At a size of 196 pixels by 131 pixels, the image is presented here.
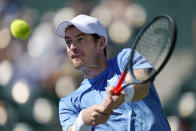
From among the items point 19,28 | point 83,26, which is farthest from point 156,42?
point 19,28

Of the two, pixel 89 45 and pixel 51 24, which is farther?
pixel 51 24

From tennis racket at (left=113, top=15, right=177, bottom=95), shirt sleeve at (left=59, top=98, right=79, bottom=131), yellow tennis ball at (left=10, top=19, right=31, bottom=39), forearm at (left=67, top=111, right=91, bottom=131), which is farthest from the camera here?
yellow tennis ball at (left=10, top=19, right=31, bottom=39)

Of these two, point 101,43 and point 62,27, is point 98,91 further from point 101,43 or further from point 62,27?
point 62,27

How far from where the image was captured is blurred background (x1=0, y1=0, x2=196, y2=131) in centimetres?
671

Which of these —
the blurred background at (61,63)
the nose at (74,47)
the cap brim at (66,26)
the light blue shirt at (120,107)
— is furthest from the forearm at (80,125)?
the blurred background at (61,63)

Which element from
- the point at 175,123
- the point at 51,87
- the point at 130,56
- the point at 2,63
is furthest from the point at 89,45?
the point at 2,63

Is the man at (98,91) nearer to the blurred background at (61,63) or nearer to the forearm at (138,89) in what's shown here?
the forearm at (138,89)

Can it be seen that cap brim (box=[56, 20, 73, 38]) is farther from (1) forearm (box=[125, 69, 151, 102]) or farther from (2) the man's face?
(1) forearm (box=[125, 69, 151, 102])

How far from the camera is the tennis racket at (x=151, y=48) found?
3082 millimetres

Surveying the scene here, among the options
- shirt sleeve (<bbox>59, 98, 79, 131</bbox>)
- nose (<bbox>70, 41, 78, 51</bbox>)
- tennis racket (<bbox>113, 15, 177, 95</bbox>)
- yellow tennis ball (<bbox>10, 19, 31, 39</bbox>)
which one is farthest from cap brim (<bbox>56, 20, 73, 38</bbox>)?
yellow tennis ball (<bbox>10, 19, 31, 39</bbox>)

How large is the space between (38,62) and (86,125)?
4.01 m

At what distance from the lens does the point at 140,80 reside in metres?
3.15

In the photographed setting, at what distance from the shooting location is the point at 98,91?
143 inches

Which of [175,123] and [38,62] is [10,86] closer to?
[38,62]
